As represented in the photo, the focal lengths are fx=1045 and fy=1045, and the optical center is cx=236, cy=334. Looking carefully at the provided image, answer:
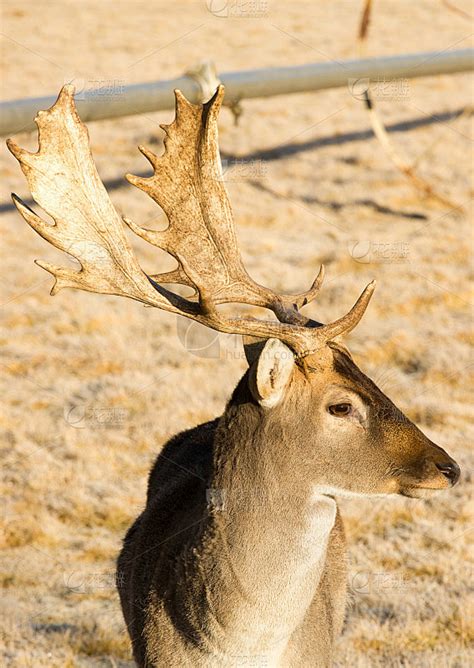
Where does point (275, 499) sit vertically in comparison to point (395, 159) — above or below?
below

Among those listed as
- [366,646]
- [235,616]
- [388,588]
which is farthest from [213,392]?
[235,616]

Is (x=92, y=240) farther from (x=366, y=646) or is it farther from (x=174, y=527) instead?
(x=366, y=646)

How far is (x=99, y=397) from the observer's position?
7.28m

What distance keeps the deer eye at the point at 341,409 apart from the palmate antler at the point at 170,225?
0.67 ft

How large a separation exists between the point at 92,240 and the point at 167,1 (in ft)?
59.0

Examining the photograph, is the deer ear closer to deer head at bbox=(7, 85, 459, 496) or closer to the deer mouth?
deer head at bbox=(7, 85, 459, 496)

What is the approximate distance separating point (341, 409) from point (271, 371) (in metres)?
0.28

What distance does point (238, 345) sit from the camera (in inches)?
289

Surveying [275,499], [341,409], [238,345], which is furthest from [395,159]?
[275,499]

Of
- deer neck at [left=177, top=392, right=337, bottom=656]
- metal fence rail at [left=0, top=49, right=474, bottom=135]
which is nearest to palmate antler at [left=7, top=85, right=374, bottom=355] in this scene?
deer neck at [left=177, top=392, right=337, bottom=656]

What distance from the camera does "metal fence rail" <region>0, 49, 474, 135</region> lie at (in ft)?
23.7

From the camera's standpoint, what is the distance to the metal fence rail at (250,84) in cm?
721

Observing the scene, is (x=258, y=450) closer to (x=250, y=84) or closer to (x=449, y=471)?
(x=449, y=471)

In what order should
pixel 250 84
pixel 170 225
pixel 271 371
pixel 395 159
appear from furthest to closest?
1. pixel 395 159
2. pixel 250 84
3. pixel 170 225
4. pixel 271 371
